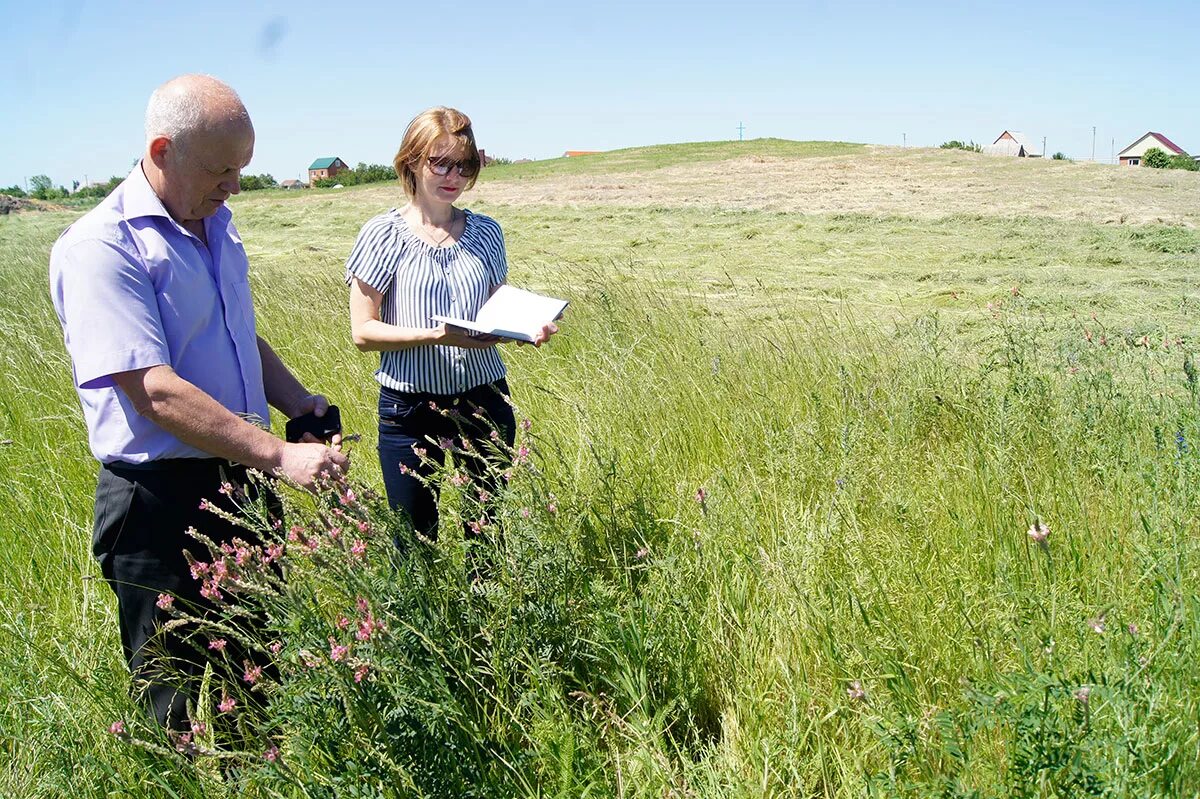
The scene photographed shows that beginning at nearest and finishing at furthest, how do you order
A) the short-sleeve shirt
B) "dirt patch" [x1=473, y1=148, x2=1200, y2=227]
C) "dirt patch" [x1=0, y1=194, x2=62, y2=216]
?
the short-sleeve shirt < "dirt patch" [x1=473, y1=148, x2=1200, y2=227] < "dirt patch" [x1=0, y1=194, x2=62, y2=216]

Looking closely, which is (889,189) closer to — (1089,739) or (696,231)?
(696,231)

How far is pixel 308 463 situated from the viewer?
6.97ft

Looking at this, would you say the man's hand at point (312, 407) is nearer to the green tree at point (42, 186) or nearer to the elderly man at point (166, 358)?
the elderly man at point (166, 358)

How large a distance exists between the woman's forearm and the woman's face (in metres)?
0.46

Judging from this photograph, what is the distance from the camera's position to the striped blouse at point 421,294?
2.93 meters

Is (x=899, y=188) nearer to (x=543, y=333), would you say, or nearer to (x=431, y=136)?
(x=431, y=136)

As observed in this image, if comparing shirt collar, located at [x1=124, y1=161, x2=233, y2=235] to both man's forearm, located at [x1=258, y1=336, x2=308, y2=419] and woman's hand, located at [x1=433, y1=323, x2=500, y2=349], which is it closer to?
man's forearm, located at [x1=258, y1=336, x2=308, y2=419]

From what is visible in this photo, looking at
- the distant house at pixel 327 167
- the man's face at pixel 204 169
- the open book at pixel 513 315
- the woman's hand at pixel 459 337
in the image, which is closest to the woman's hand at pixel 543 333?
the open book at pixel 513 315

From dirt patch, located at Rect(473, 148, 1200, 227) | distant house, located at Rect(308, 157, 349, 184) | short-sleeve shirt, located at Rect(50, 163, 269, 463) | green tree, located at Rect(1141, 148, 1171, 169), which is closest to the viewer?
short-sleeve shirt, located at Rect(50, 163, 269, 463)

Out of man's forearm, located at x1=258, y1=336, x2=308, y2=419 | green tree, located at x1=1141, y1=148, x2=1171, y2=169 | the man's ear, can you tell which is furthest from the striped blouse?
green tree, located at x1=1141, y1=148, x2=1171, y2=169

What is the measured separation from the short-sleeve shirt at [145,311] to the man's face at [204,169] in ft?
0.19

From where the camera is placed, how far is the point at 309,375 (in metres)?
5.48

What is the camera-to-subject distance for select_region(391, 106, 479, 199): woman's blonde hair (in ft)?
9.51

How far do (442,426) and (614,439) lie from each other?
936 millimetres
